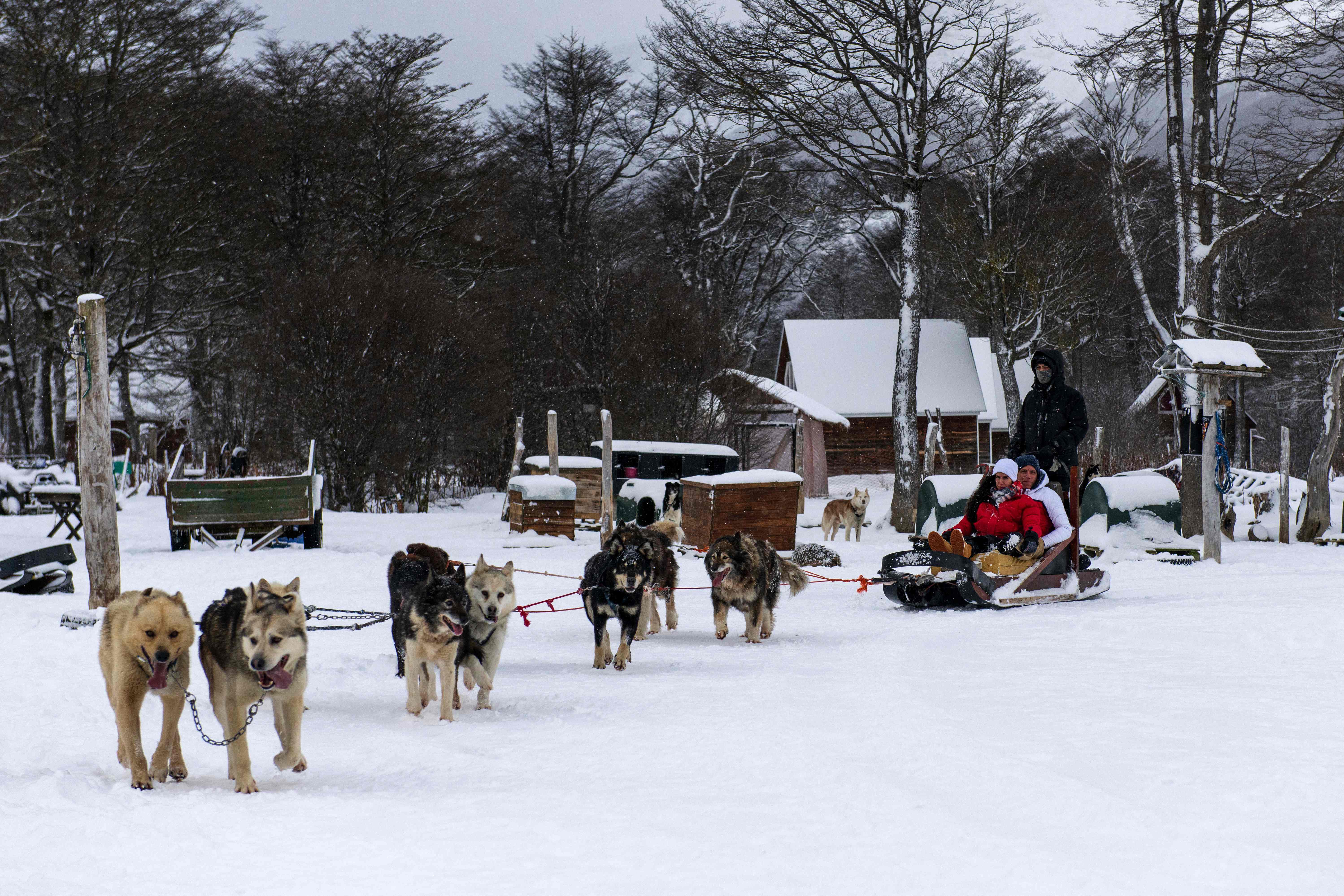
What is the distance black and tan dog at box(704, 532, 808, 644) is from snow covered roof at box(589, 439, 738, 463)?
12318 millimetres

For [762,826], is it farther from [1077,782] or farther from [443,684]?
[443,684]

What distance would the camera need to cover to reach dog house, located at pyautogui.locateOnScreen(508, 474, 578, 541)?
53.7 feet

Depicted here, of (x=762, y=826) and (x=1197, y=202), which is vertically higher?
(x=1197, y=202)

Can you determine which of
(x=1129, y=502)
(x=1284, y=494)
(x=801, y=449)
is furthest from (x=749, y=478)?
(x=801, y=449)

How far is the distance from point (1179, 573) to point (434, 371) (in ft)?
49.5

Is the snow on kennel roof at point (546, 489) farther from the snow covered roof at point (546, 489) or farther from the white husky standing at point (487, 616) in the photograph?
the white husky standing at point (487, 616)

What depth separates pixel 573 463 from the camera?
20.2 meters

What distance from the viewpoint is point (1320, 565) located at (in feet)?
41.0

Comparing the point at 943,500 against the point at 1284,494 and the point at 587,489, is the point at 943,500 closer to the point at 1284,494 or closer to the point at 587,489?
the point at 1284,494

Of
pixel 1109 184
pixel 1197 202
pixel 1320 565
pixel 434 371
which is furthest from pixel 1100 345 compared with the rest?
pixel 1320 565

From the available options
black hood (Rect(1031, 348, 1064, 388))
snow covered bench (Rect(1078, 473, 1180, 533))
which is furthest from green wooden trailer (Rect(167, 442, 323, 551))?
snow covered bench (Rect(1078, 473, 1180, 533))

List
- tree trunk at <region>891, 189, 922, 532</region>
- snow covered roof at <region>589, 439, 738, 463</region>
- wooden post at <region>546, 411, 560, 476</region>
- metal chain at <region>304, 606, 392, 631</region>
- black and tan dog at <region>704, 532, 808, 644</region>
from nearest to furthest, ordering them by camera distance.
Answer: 1. metal chain at <region>304, 606, 392, 631</region>
2. black and tan dog at <region>704, 532, 808, 644</region>
3. wooden post at <region>546, 411, 560, 476</region>
4. tree trunk at <region>891, 189, 922, 532</region>
5. snow covered roof at <region>589, 439, 738, 463</region>

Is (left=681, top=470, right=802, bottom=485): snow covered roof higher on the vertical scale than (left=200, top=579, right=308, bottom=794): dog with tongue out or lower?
higher

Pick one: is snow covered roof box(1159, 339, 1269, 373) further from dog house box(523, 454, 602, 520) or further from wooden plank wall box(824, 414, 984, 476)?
wooden plank wall box(824, 414, 984, 476)
